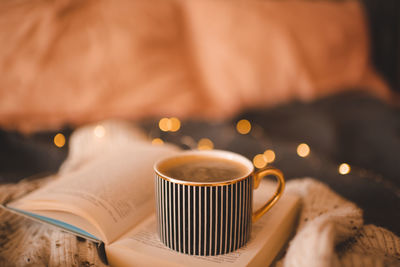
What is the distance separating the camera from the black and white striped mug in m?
0.43

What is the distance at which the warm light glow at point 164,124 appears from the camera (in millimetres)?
1038

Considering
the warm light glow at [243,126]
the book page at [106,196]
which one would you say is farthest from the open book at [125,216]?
the warm light glow at [243,126]

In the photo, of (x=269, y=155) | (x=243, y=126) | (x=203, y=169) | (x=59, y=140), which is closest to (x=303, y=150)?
(x=269, y=155)

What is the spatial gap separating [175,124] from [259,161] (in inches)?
12.5

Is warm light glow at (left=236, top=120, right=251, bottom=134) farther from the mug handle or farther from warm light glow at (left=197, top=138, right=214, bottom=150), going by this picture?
the mug handle

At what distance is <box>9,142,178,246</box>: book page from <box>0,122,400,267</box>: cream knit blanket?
4 cm

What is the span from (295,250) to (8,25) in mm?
925

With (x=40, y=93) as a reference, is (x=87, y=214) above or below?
below

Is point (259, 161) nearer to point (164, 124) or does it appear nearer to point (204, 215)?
point (164, 124)

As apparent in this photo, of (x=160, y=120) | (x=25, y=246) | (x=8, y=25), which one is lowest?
(x=25, y=246)

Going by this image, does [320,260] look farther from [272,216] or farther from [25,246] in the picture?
[25,246]

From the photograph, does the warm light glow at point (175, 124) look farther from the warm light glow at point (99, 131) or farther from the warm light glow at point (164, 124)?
the warm light glow at point (99, 131)

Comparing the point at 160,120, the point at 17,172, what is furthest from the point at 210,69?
the point at 17,172

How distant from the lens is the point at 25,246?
490 millimetres
